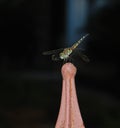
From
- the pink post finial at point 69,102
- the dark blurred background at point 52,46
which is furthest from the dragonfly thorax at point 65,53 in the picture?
the dark blurred background at point 52,46

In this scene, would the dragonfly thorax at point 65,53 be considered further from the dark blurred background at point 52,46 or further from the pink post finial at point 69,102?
the dark blurred background at point 52,46

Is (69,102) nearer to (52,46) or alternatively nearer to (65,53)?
(65,53)

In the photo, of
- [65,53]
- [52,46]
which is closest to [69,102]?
[65,53]

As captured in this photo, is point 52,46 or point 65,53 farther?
point 52,46

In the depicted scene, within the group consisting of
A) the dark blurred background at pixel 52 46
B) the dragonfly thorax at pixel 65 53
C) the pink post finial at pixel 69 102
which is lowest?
the pink post finial at pixel 69 102

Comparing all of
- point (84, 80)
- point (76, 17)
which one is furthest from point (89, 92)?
point (76, 17)

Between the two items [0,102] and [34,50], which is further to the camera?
[0,102]

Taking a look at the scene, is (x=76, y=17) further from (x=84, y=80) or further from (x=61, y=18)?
(x=84, y=80)
